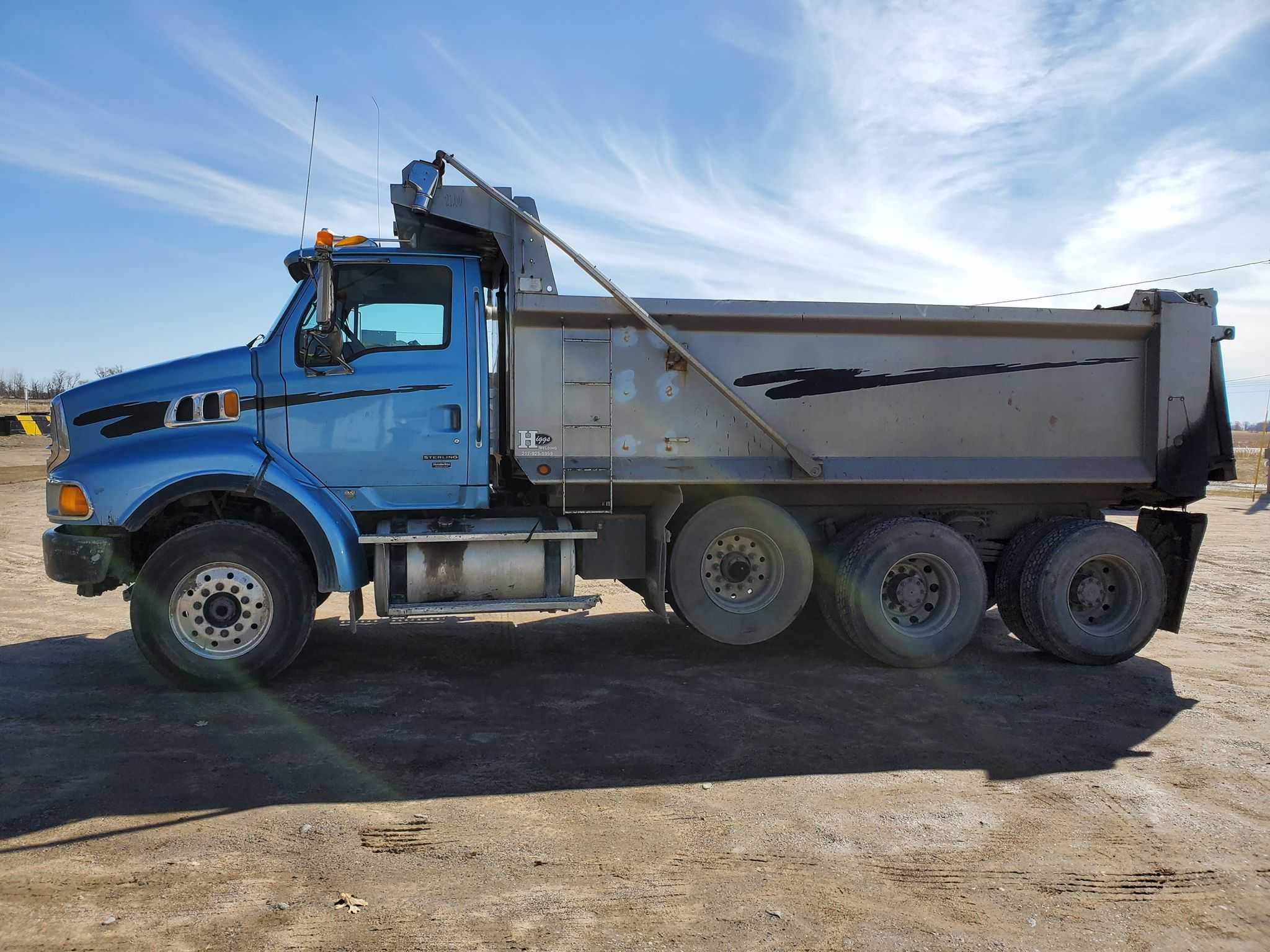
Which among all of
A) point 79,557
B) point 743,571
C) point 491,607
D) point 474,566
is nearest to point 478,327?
point 474,566

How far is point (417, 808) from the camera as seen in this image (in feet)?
13.0

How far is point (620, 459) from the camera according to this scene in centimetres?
622

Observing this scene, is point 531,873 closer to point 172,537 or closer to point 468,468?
point 468,468

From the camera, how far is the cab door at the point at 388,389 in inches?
231

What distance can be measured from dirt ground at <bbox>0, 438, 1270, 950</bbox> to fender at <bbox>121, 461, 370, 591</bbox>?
0.79 m

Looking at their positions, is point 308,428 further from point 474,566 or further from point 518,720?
point 518,720

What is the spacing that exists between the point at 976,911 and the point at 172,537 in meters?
5.10

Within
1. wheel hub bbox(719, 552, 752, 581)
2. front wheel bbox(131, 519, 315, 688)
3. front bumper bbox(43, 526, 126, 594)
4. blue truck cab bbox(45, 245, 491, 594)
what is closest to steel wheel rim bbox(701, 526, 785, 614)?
wheel hub bbox(719, 552, 752, 581)

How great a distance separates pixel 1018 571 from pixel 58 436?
703cm

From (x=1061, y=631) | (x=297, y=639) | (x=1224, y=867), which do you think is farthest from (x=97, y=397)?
(x=1061, y=631)

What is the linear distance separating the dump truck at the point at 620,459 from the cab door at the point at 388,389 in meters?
0.02

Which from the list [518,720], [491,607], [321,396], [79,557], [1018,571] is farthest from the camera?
[1018,571]

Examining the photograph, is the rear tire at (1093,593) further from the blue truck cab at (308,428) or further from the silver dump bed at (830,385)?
the blue truck cab at (308,428)

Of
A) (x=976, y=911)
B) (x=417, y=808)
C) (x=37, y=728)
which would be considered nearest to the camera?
(x=976, y=911)
